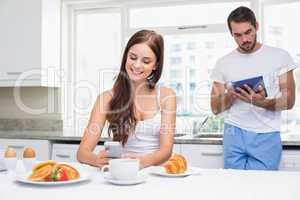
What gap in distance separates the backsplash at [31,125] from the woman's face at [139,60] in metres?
2.19

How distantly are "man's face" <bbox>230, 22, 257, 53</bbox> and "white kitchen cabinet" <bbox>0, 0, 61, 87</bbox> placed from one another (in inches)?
73.4

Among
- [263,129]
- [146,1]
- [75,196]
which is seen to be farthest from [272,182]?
[146,1]

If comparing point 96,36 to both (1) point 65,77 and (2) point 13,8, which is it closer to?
(1) point 65,77

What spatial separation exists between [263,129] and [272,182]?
1062 mm

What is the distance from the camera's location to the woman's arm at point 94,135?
174cm

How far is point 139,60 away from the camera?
192 centimetres

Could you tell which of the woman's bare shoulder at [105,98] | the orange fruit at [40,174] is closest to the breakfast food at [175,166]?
the orange fruit at [40,174]

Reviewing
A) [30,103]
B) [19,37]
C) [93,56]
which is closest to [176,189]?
[19,37]

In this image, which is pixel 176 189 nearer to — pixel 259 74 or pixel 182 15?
pixel 259 74

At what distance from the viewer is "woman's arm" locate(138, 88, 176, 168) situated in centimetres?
176

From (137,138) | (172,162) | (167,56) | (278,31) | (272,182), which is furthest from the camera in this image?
(167,56)

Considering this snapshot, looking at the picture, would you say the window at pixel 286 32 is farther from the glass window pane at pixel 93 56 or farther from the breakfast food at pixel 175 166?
the breakfast food at pixel 175 166

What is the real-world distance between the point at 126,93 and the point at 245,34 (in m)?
0.80

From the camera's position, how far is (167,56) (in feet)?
12.7
